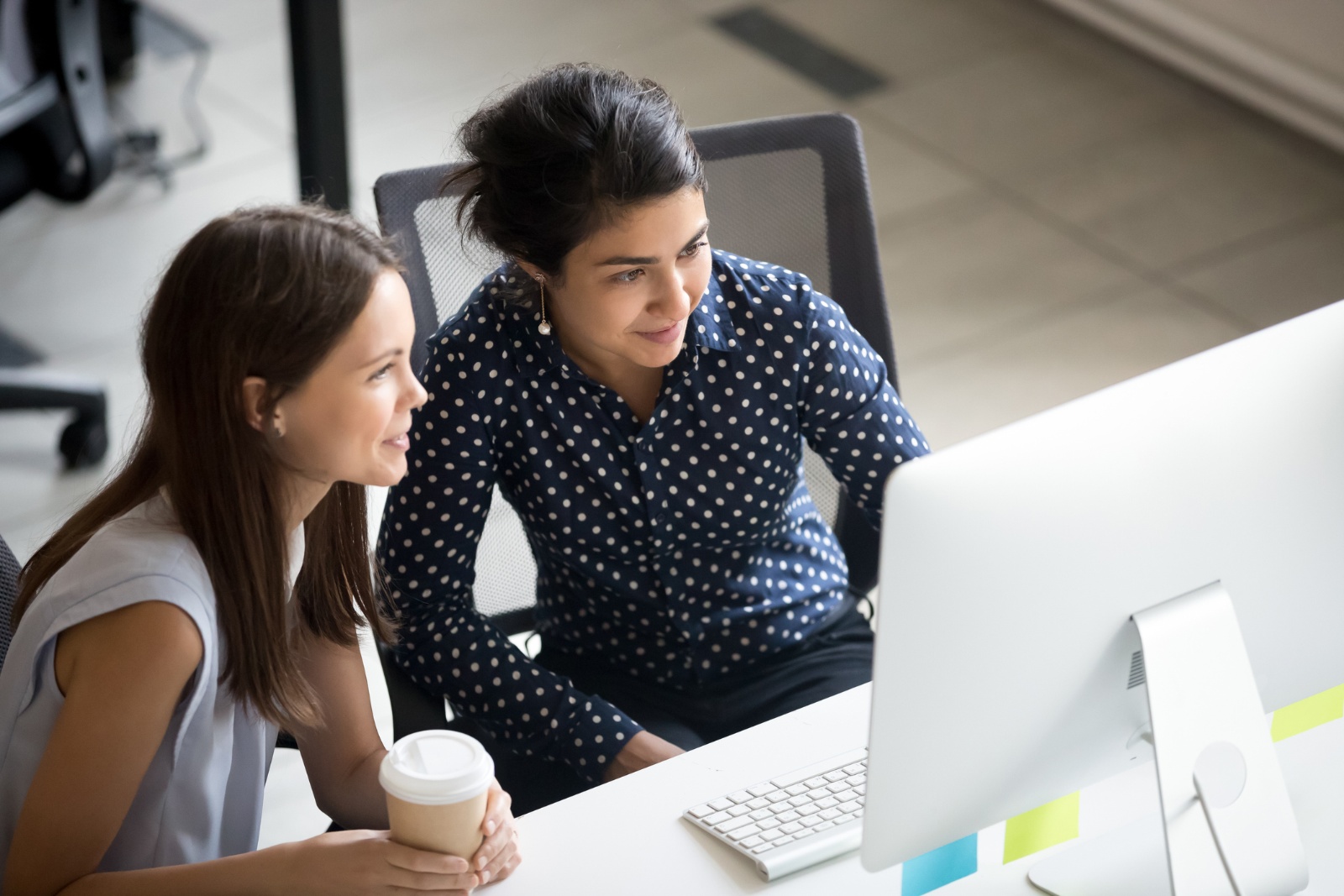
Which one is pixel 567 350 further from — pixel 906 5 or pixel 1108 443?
pixel 906 5

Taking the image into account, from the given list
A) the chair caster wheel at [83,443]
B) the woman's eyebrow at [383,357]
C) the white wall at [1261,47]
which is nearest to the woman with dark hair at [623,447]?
the woman's eyebrow at [383,357]

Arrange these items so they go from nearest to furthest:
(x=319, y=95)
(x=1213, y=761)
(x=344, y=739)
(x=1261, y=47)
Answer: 1. (x=1213, y=761)
2. (x=344, y=739)
3. (x=319, y=95)
4. (x=1261, y=47)

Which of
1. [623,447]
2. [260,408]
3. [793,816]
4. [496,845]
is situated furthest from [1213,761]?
[260,408]

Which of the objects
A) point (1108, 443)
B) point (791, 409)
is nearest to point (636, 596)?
point (791, 409)

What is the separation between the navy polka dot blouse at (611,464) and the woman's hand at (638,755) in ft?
0.04

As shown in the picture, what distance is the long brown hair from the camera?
1.16m

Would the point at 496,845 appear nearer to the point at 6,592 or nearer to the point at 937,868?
A: the point at 937,868

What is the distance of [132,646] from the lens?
113 cm

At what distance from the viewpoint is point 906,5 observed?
428 cm

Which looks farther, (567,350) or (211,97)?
(211,97)

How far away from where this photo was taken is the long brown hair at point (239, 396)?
1.16 metres

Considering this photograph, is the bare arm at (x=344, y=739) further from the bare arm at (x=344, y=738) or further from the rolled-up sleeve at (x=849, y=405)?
the rolled-up sleeve at (x=849, y=405)

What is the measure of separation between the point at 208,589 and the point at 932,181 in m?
2.65

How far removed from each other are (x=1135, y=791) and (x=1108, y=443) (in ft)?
1.31
